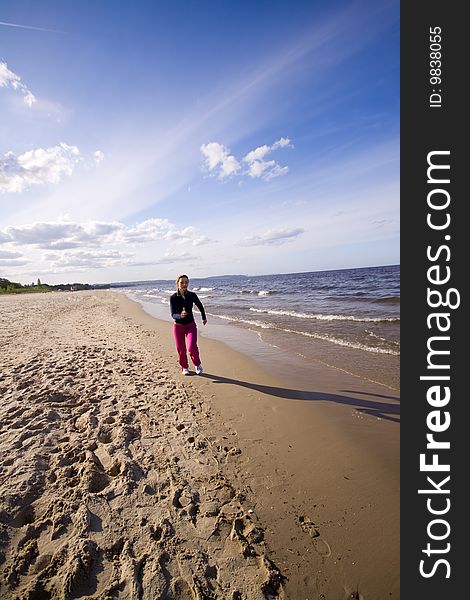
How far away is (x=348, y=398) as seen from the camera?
545 cm

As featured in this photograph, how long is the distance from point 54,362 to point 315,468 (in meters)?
7.08

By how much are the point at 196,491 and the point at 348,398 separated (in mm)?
3756

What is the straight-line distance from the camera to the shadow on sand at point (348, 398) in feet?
15.8

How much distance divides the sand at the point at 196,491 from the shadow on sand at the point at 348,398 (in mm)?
43

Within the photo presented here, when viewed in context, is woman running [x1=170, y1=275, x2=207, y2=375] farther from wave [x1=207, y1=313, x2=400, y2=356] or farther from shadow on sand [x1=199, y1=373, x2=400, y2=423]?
wave [x1=207, y1=313, x2=400, y2=356]

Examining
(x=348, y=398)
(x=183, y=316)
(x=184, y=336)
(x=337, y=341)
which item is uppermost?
(x=183, y=316)

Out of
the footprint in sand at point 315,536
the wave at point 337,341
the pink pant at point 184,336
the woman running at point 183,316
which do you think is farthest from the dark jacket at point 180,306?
the wave at point 337,341

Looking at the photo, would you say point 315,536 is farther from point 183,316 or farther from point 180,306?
point 180,306

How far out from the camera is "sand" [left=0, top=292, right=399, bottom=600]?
6.93ft

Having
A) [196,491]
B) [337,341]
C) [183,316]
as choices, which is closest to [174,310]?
[183,316]

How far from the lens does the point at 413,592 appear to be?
2012 millimetres

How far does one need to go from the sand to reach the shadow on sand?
4 cm

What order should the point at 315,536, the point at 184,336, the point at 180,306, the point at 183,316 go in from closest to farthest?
the point at 315,536 → the point at 183,316 → the point at 180,306 → the point at 184,336

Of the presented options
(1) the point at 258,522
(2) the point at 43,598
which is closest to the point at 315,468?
(1) the point at 258,522
